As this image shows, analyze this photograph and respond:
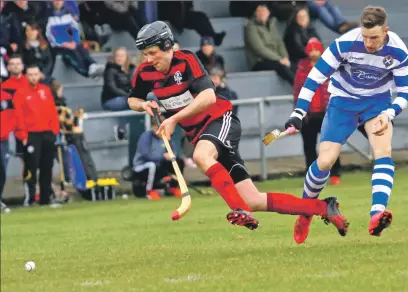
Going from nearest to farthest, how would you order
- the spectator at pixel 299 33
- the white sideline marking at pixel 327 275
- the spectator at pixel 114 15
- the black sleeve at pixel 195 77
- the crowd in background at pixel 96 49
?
1. the white sideline marking at pixel 327 275
2. the black sleeve at pixel 195 77
3. the crowd in background at pixel 96 49
4. the spectator at pixel 114 15
5. the spectator at pixel 299 33

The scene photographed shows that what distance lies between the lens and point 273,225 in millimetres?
12281

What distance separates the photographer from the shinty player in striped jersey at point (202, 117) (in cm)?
938

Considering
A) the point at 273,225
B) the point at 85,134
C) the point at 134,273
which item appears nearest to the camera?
the point at 134,273

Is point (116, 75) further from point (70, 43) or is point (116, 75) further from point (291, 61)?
point (291, 61)

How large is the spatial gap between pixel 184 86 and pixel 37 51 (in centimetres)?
919

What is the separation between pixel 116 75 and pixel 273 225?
22.0ft

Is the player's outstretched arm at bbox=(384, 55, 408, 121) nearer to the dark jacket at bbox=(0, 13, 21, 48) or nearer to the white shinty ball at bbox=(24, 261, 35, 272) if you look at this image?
the white shinty ball at bbox=(24, 261, 35, 272)

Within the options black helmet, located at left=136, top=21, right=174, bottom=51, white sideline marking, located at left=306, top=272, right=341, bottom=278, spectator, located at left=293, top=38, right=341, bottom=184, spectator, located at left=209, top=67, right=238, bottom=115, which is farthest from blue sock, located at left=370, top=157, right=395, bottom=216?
spectator, located at left=209, top=67, right=238, bottom=115

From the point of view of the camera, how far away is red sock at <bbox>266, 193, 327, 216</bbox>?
966 cm

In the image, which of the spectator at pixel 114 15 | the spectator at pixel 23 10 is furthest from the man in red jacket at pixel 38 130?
the spectator at pixel 114 15

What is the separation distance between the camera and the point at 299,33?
20609 millimetres

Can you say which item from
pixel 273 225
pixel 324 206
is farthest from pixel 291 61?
pixel 324 206

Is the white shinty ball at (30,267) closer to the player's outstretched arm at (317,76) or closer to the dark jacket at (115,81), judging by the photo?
the player's outstretched arm at (317,76)

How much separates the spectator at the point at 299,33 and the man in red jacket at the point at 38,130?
17.6 ft
